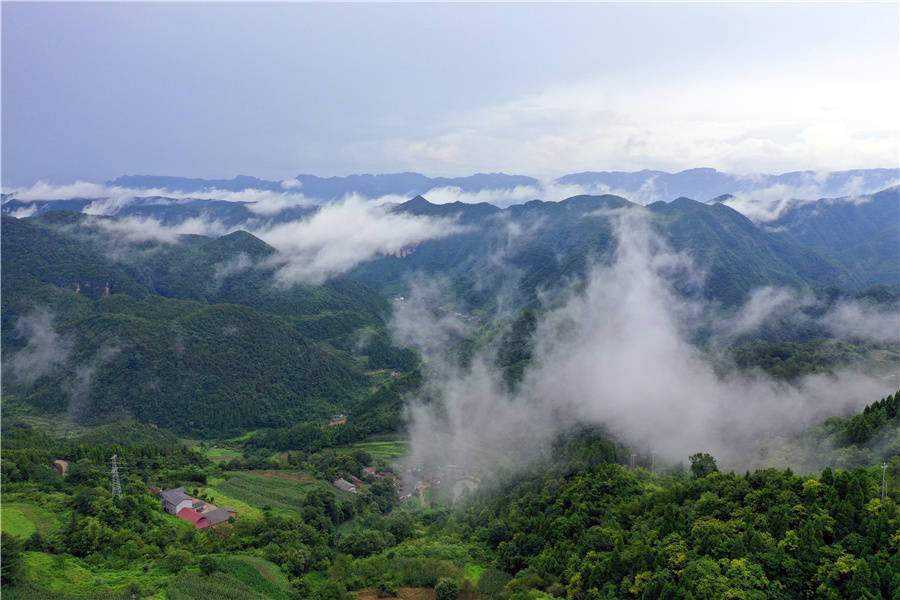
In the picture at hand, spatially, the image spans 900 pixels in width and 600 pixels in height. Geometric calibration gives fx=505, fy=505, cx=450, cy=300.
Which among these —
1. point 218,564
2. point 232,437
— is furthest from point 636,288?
point 218,564

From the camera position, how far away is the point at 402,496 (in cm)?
7550

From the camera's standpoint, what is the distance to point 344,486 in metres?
72.6

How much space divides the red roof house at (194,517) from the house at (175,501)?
0.64 m

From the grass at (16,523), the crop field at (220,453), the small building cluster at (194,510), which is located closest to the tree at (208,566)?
the small building cluster at (194,510)

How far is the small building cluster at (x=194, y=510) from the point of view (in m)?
50.6

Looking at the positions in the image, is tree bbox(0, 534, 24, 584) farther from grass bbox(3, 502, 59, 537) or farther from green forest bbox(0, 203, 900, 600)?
grass bbox(3, 502, 59, 537)

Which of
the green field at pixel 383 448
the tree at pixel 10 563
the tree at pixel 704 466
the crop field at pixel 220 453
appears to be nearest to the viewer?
the tree at pixel 10 563

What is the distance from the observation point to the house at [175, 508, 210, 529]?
5003 centimetres

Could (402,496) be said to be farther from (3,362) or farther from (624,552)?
(3,362)

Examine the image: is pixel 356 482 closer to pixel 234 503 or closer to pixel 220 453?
pixel 234 503

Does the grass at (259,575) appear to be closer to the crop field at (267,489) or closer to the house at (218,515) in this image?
the house at (218,515)

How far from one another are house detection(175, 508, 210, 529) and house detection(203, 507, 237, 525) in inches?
14.8

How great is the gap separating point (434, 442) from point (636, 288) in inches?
3868

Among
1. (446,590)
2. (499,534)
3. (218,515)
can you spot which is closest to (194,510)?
(218,515)
